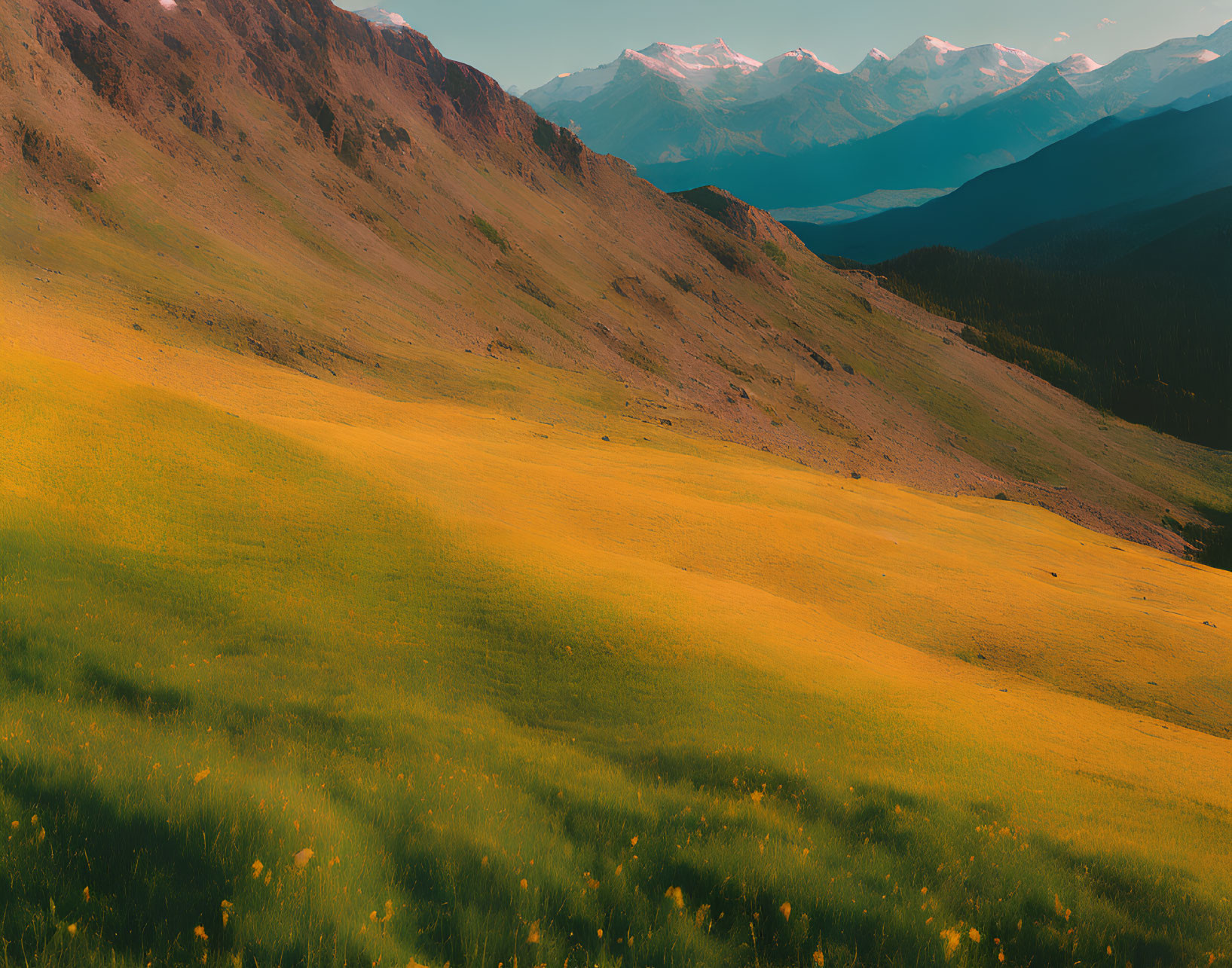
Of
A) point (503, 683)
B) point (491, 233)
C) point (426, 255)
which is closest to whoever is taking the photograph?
point (503, 683)

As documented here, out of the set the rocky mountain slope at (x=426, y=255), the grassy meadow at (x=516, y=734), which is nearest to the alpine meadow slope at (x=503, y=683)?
the grassy meadow at (x=516, y=734)

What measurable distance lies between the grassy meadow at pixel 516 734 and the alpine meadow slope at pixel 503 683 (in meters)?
0.06

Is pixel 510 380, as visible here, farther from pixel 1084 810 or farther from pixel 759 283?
pixel 759 283

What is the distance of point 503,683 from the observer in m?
14.1

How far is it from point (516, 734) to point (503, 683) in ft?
7.17

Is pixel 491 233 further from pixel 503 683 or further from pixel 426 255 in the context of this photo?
pixel 503 683

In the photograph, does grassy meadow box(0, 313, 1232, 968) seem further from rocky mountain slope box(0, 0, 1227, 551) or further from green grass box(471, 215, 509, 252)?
green grass box(471, 215, 509, 252)

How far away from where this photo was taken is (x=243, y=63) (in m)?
89.5

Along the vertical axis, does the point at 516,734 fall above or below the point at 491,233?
below

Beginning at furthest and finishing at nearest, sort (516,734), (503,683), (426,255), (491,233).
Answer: (491,233), (426,255), (503,683), (516,734)

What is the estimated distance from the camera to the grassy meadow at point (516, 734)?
694 cm

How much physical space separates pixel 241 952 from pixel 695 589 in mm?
16968

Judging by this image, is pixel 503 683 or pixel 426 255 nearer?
pixel 503 683

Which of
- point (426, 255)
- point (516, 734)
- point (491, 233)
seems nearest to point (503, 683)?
point (516, 734)
